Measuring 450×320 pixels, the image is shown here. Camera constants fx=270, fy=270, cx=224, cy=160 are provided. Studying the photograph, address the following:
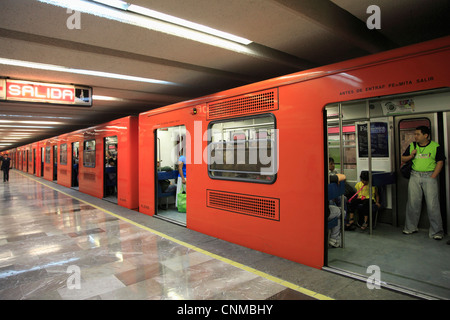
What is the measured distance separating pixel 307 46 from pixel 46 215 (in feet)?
22.1

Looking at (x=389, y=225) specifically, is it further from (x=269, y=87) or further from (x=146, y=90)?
(x=146, y=90)

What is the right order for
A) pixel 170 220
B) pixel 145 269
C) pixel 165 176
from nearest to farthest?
pixel 145 269
pixel 170 220
pixel 165 176

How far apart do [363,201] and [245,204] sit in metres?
2.38

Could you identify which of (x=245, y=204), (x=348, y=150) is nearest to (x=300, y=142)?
(x=245, y=204)

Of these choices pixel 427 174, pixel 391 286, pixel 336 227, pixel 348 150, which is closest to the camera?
pixel 391 286

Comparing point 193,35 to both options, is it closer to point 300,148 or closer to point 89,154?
point 300,148

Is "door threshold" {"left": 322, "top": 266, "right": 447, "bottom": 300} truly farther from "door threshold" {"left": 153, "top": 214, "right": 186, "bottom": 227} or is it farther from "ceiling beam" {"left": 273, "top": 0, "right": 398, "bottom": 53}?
"door threshold" {"left": 153, "top": 214, "right": 186, "bottom": 227}

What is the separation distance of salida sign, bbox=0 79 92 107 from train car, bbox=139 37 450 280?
1521 mm

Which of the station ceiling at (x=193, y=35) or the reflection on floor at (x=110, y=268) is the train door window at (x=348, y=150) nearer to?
the station ceiling at (x=193, y=35)

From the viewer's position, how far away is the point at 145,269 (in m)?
3.33

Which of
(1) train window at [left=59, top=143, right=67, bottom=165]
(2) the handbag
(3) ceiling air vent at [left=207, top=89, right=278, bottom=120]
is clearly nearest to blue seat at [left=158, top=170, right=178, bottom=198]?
(3) ceiling air vent at [left=207, top=89, right=278, bottom=120]

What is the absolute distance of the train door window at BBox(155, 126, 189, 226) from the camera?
20.6 ft
